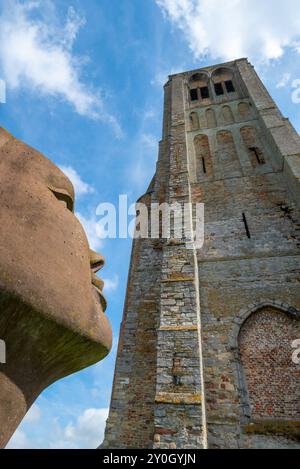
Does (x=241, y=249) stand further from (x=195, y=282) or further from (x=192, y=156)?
(x=192, y=156)

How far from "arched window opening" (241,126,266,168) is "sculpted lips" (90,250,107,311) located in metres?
10.8

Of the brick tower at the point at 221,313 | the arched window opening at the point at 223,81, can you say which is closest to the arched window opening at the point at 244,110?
the brick tower at the point at 221,313

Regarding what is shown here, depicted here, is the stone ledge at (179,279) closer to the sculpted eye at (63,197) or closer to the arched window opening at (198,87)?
the sculpted eye at (63,197)

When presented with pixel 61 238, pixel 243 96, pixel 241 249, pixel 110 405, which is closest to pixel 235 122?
pixel 243 96

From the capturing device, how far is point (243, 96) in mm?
15102

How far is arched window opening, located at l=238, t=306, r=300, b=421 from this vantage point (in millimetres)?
5793

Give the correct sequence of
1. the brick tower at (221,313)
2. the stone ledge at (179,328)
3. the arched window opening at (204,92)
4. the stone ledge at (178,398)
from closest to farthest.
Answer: the stone ledge at (178,398) < the brick tower at (221,313) < the stone ledge at (179,328) < the arched window opening at (204,92)

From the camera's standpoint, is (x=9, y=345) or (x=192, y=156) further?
(x=192, y=156)

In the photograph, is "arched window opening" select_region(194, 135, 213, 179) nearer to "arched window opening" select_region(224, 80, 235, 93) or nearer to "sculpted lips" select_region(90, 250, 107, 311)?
"arched window opening" select_region(224, 80, 235, 93)

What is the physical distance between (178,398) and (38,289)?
5.05 metres

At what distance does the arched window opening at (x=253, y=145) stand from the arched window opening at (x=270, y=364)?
21.7ft

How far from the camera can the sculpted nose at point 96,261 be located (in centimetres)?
167
